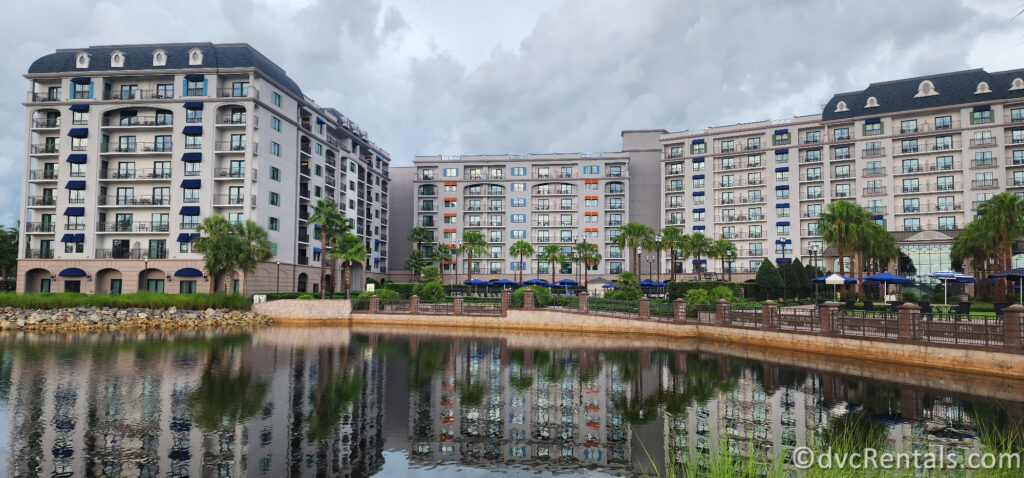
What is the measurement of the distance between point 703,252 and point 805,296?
1481cm

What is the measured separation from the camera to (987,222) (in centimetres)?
4831

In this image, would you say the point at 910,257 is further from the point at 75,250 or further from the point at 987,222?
the point at 75,250

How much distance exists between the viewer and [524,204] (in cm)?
9138

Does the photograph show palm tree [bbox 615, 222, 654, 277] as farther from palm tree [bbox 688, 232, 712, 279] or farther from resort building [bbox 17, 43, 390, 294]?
resort building [bbox 17, 43, 390, 294]

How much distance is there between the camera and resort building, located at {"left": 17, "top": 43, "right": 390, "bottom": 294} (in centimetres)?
5644

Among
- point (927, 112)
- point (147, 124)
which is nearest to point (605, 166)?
point (927, 112)

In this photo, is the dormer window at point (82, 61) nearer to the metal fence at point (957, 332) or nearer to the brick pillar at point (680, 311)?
the brick pillar at point (680, 311)

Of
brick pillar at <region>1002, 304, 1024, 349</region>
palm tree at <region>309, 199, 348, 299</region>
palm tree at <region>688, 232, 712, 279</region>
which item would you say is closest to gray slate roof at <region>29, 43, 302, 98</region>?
palm tree at <region>309, 199, 348, 299</region>

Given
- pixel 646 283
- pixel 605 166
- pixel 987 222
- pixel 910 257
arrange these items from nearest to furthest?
pixel 987 222
pixel 646 283
pixel 910 257
pixel 605 166

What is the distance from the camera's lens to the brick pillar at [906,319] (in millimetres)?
22719

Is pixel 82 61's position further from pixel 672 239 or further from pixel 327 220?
pixel 672 239

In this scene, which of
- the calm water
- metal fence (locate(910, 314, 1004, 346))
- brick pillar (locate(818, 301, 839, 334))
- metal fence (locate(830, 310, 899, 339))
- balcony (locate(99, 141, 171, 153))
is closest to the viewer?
the calm water

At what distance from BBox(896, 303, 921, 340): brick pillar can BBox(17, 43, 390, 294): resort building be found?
53.0 meters
